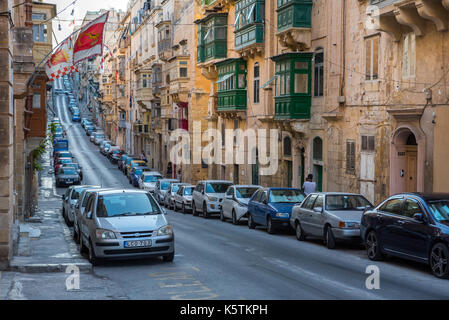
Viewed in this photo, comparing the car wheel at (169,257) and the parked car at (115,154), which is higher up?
the parked car at (115,154)

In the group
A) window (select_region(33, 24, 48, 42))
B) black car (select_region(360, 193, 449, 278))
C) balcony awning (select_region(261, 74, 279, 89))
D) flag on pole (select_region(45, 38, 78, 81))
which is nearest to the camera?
black car (select_region(360, 193, 449, 278))

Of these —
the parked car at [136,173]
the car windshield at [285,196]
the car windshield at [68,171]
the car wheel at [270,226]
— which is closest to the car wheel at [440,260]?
the car wheel at [270,226]

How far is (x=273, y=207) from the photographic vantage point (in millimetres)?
22469

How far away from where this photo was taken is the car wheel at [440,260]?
41.7 ft

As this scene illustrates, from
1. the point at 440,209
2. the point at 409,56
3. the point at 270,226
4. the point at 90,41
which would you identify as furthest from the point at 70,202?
the point at 440,209

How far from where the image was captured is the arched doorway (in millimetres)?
22141

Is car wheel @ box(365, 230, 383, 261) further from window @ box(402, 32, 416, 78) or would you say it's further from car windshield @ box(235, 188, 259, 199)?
car windshield @ box(235, 188, 259, 199)

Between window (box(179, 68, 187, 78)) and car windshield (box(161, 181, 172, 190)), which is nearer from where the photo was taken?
car windshield (box(161, 181, 172, 190))

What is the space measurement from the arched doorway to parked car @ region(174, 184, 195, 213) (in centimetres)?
1395

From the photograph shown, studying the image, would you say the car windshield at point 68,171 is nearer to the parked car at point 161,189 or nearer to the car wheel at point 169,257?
the parked car at point 161,189

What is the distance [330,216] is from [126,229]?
20.8 feet

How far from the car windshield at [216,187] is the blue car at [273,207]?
6.98 metres

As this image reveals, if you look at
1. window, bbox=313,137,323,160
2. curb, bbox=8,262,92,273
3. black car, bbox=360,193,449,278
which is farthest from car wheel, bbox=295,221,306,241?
window, bbox=313,137,323,160
